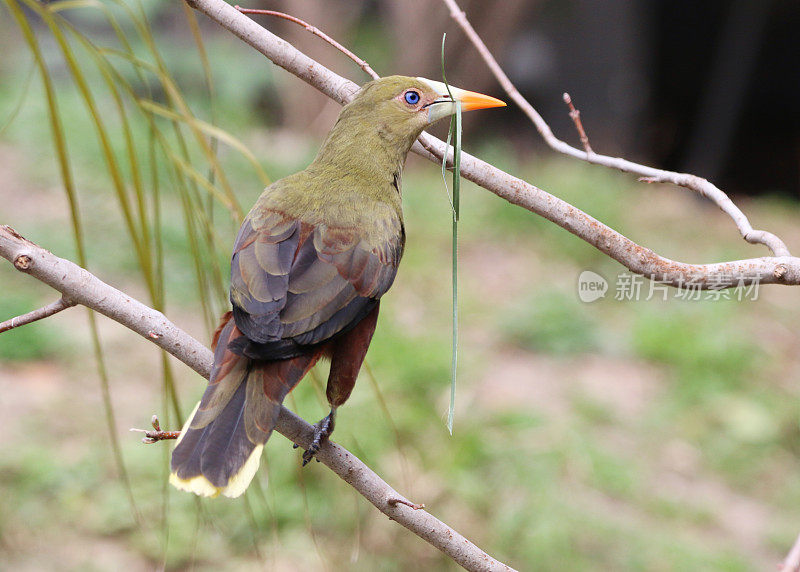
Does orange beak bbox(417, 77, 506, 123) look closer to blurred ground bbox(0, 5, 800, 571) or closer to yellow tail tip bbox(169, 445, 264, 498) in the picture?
yellow tail tip bbox(169, 445, 264, 498)

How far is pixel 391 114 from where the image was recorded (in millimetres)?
1702

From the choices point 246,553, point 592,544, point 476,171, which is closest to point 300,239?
point 476,171

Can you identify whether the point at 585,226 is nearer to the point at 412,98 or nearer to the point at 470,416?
the point at 412,98

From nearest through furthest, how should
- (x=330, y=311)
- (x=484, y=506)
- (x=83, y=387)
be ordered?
(x=330, y=311)
(x=484, y=506)
(x=83, y=387)

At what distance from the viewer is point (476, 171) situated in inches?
57.9

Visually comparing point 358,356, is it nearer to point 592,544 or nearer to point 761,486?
point 592,544

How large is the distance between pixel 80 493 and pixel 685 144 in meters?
5.86

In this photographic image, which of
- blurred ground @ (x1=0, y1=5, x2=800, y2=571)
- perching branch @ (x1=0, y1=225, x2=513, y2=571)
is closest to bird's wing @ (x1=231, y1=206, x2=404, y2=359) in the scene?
perching branch @ (x1=0, y1=225, x2=513, y2=571)

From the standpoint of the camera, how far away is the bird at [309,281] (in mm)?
1354

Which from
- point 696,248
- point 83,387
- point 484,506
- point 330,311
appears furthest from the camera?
point 696,248

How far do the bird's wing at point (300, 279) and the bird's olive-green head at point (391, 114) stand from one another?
0.23m

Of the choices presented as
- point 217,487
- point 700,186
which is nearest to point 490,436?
point 700,186

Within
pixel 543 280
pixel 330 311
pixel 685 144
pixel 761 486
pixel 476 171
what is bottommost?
pixel 761 486

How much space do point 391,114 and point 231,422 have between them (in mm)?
677
